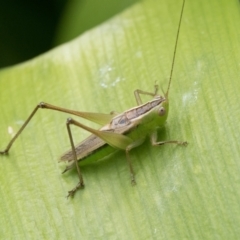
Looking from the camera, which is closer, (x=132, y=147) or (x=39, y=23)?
(x=132, y=147)

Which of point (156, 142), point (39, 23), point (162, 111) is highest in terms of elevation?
point (39, 23)

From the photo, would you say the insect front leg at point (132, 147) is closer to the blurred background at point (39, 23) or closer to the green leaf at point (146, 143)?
the green leaf at point (146, 143)

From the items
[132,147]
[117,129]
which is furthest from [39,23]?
[132,147]

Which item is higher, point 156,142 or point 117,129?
point 117,129

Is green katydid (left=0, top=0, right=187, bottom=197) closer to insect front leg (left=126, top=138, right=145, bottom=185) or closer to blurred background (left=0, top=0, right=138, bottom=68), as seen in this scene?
insect front leg (left=126, top=138, right=145, bottom=185)

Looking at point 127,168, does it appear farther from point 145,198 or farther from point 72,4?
point 72,4

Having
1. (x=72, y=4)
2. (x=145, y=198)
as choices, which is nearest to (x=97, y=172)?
(x=145, y=198)

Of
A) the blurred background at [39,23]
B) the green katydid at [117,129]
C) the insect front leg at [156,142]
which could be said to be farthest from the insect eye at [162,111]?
the blurred background at [39,23]

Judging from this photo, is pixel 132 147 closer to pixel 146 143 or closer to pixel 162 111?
pixel 146 143
